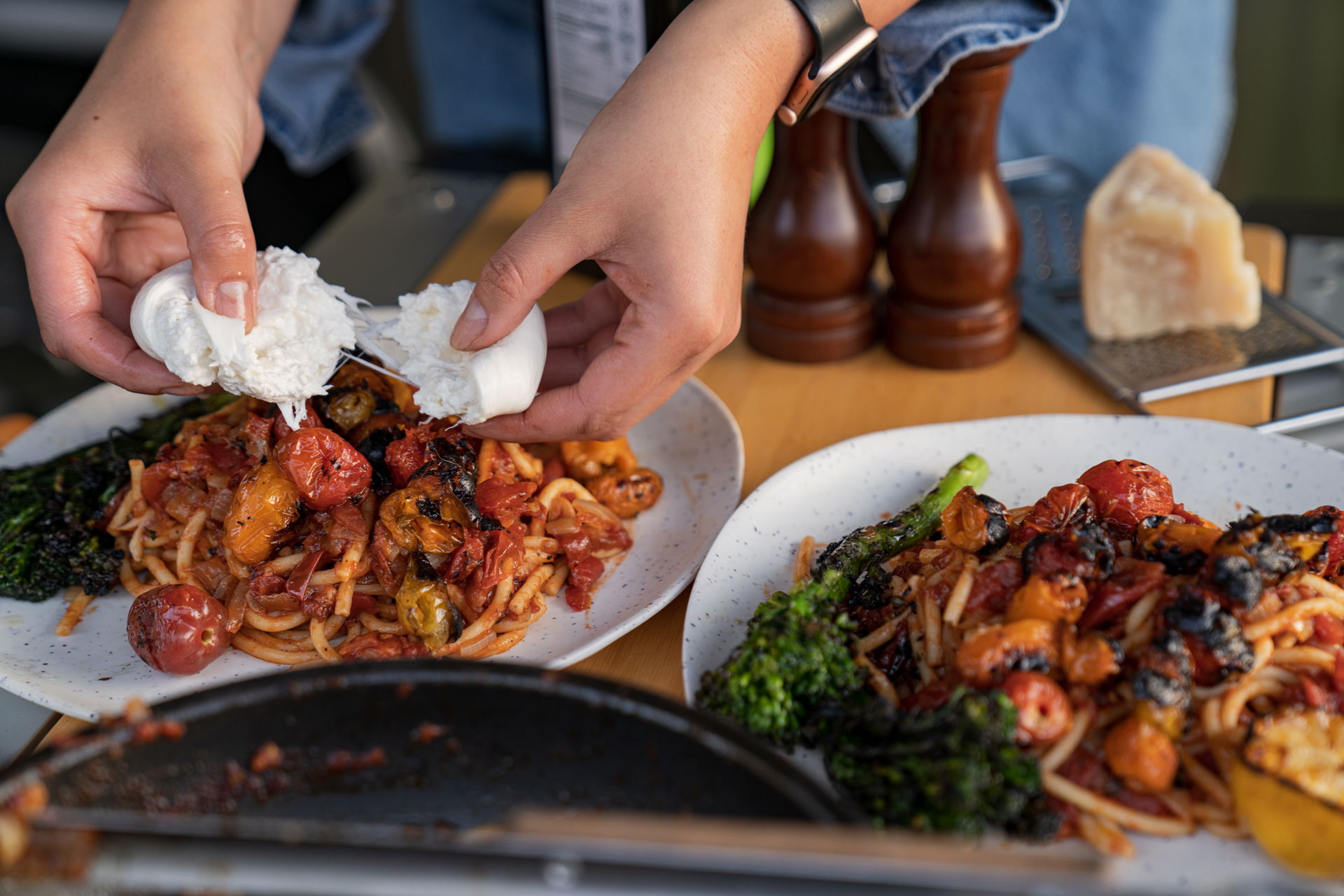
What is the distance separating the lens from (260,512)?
1945mm

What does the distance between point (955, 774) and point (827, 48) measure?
1389 millimetres

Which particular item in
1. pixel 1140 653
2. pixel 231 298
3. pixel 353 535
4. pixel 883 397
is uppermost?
pixel 231 298

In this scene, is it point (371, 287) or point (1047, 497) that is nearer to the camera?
point (1047, 497)

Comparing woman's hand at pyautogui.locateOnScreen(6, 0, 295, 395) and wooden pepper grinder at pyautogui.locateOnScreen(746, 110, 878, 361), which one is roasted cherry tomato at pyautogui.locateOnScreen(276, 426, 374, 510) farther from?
wooden pepper grinder at pyautogui.locateOnScreen(746, 110, 878, 361)

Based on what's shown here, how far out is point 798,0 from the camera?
196cm

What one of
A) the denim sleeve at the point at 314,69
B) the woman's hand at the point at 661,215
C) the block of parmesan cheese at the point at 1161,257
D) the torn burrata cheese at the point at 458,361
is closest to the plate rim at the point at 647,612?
the woman's hand at the point at 661,215

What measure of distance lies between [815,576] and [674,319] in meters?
0.54

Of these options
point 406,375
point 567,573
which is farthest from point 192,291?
point 567,573

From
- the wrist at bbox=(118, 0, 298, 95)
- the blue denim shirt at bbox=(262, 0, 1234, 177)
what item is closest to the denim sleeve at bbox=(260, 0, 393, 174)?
the blue denim shirt at bbox=(262, 0, 1234, 177)

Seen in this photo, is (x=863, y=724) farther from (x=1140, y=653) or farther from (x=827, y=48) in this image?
(x=827, y=48)

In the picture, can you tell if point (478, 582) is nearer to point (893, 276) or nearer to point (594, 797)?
point (594, 797)

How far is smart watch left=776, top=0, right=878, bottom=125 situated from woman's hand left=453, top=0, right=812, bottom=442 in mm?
30

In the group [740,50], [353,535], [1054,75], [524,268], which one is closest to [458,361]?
[524,268]

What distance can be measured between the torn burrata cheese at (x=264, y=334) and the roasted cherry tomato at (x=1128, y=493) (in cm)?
144
